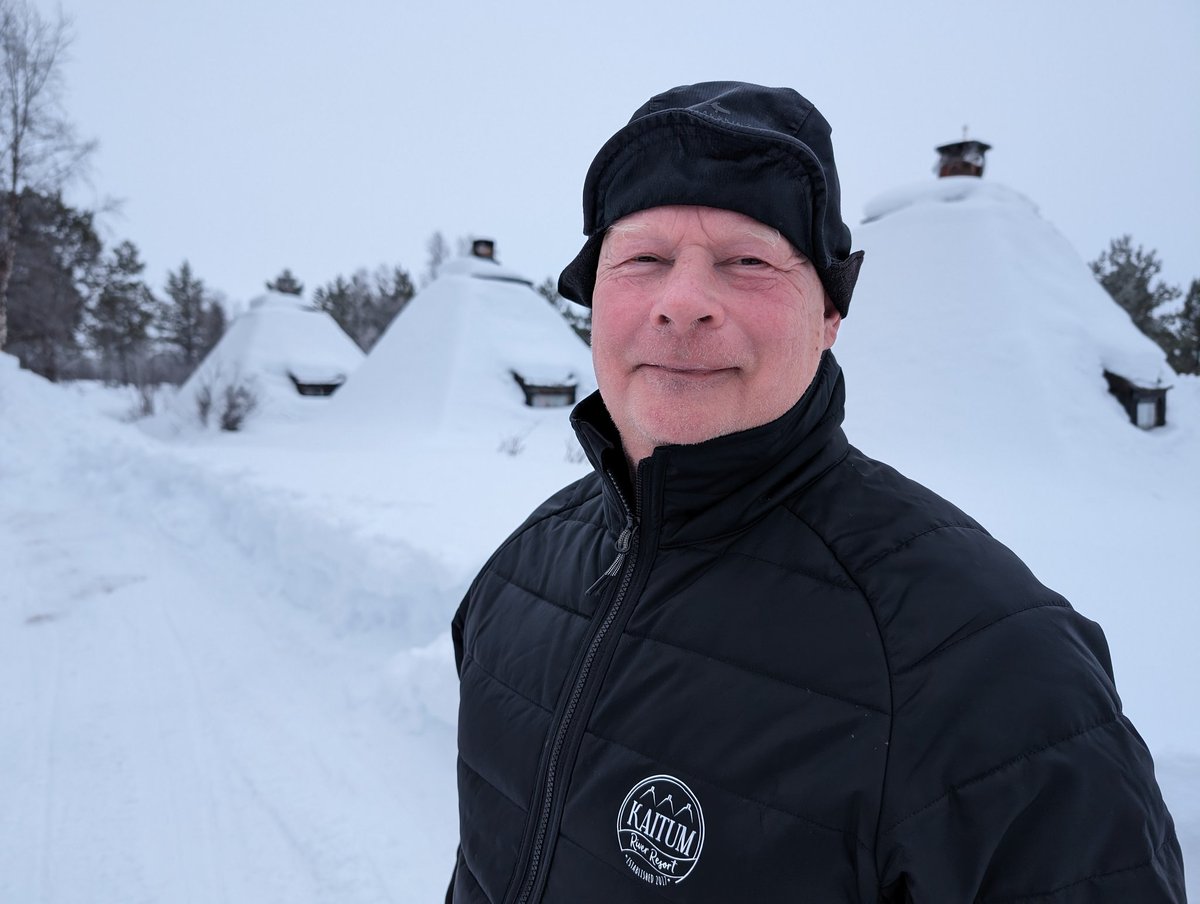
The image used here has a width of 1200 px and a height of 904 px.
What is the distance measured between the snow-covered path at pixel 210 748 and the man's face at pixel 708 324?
224 cm

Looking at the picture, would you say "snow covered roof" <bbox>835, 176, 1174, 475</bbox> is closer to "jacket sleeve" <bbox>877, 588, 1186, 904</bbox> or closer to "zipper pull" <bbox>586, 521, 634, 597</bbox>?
"zipper pull" <bbox>586, 521, 634, 597</bbox>

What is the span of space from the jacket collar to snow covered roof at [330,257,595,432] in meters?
14.0

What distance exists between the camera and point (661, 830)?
1005mm

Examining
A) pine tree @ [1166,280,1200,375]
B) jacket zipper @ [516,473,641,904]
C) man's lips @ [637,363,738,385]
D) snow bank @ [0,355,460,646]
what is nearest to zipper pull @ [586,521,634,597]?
jacket zipper @ [516,473,641,904]

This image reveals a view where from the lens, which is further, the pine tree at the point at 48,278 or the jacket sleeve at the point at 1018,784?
the pine tree at the point at 48,278

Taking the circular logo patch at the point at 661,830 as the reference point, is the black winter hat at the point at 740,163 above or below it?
above

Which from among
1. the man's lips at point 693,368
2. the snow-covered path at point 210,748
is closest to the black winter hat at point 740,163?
the man's lips at point 693,368

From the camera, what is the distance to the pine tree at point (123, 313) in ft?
101

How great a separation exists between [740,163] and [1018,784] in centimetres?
97

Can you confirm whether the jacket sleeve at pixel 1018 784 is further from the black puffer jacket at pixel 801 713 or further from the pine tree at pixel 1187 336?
the pine tree at pixel 1187 336

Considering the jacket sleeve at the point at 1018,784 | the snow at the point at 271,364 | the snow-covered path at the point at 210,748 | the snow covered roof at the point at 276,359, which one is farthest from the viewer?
the snow covered roof at the point at 276,359

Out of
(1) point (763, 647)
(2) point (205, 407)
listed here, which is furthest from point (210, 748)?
(2) point (205, 407)

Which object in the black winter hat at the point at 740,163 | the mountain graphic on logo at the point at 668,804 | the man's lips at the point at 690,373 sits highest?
Result: the black winter hat at the point at 740,163

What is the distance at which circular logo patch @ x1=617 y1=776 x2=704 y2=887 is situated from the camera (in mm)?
974
